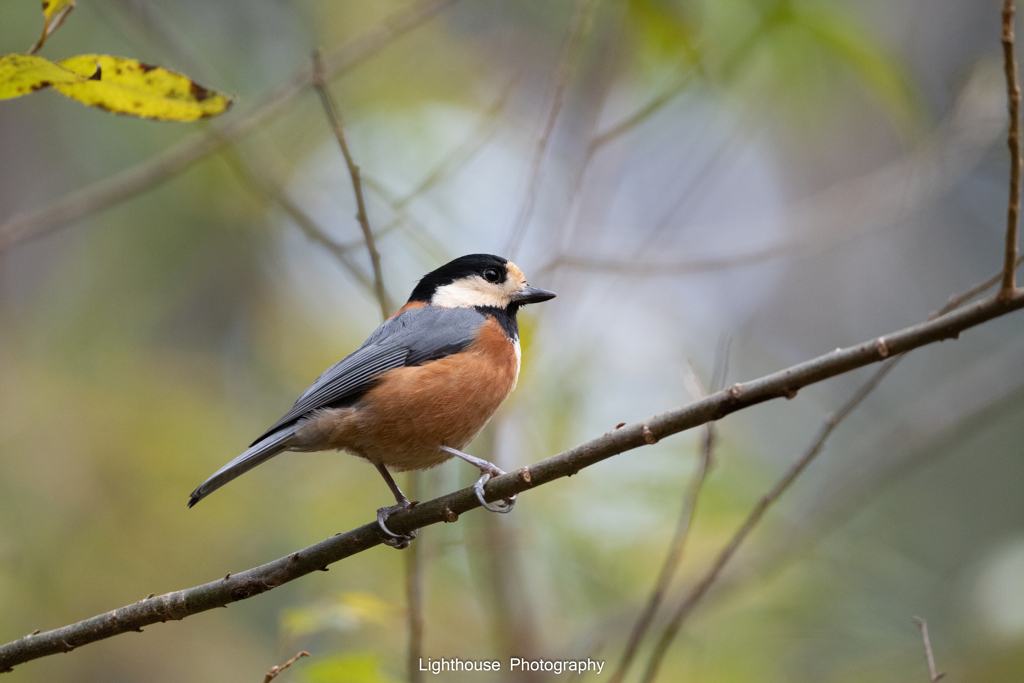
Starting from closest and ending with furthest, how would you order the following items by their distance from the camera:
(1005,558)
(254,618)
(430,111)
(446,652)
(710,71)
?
(1005,558), (710,71), (446,652), (430,111), (254,618)

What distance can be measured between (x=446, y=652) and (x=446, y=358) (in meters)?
2.30

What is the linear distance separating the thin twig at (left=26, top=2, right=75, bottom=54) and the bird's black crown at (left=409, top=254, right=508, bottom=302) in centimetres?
215

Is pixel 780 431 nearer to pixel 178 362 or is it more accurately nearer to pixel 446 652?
pixel 446 652

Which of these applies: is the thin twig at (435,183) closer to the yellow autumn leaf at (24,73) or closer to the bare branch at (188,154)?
the bare branch at (188,154)

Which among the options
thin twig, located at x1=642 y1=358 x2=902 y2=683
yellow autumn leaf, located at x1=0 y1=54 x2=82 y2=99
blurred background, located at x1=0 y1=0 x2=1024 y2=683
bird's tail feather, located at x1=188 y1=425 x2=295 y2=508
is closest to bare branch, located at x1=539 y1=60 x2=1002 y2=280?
blurred background, located at x1=0 y1=0 x2=1024 y2=683

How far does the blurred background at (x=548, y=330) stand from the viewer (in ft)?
13.3

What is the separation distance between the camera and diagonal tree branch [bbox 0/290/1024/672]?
1738mm

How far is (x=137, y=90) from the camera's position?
86.7 inches

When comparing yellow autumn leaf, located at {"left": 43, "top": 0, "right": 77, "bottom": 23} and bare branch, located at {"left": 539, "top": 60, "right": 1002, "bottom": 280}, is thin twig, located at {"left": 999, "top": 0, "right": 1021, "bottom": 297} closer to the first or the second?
yellow autumn leaf, located at {"left": 43, "top": 0, "right": 77, "bottom": 23}

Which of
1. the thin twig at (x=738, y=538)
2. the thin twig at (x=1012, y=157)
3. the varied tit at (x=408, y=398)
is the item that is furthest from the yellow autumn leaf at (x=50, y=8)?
the thin twig at (x=738, y=538)

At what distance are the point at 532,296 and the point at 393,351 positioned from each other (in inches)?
31.4

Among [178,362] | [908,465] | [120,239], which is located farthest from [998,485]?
[120,239]

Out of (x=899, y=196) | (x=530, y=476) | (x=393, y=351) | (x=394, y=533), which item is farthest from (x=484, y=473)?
(x=899, y=196)

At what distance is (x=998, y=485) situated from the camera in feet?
29.4
